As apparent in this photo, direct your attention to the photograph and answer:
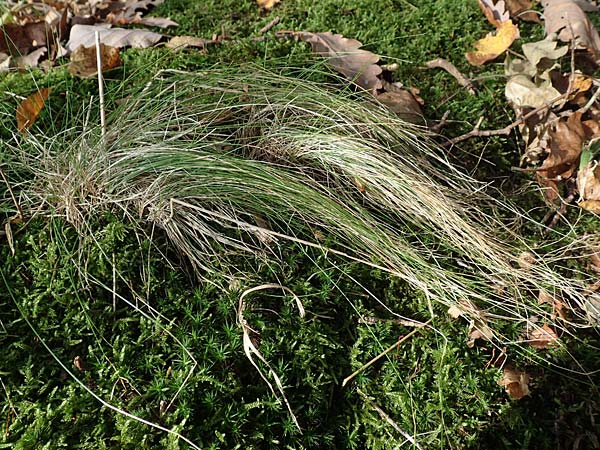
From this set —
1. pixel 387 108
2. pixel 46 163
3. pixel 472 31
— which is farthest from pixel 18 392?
pixel 472 31

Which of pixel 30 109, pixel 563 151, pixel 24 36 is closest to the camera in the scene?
pixel 30 109

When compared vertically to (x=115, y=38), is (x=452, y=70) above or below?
below

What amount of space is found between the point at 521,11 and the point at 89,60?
2.03 m

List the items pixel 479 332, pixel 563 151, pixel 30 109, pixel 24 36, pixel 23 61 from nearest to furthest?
1. pixel 479 332
2. pixel 30 109
3. pixel 563 151
4. pixel 23 61
5. pixel 24 36

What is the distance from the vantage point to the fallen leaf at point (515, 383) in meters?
1.63

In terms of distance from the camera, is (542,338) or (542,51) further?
(542,51)

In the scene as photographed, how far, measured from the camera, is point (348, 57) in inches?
98.7

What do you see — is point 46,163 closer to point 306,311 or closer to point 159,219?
point 159,219

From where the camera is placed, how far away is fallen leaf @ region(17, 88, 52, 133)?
6.75ft

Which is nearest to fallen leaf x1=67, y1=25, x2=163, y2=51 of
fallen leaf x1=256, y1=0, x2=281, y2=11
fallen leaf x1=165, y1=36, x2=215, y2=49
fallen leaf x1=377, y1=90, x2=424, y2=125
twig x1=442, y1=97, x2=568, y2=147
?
fallen leaf x1=165, y1=36, x2=215, y2=49

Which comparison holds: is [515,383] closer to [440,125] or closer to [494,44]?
[440,125]

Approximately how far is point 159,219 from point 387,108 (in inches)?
37.4

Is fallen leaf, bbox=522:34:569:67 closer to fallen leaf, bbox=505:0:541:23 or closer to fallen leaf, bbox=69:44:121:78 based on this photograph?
fallen leaf, bbox=505:0:541:23

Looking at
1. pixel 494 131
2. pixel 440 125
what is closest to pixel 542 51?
pixel 494 131
